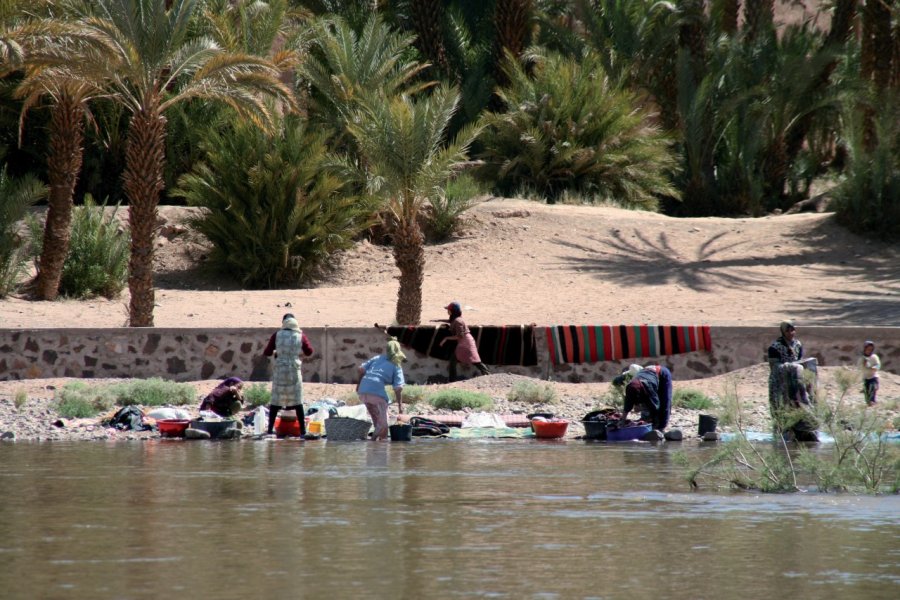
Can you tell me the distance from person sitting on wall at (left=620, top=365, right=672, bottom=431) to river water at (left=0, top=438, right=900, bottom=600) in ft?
6.60

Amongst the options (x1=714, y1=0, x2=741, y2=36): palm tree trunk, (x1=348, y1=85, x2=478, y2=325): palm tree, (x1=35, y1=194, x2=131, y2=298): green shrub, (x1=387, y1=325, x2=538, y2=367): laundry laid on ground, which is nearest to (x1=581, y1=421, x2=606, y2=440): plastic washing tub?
(x1=387, y1=325, x2=538, y2=367): laundry laid on ground

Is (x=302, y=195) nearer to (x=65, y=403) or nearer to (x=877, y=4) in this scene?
(x=65, y=403)

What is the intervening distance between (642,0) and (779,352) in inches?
870

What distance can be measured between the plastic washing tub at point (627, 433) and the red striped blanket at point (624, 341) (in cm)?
473

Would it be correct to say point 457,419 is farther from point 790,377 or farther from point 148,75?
point 148,75

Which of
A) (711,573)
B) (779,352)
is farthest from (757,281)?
(711,573)

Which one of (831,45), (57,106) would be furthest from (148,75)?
(831,45)

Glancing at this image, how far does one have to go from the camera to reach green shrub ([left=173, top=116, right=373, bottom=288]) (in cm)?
2736

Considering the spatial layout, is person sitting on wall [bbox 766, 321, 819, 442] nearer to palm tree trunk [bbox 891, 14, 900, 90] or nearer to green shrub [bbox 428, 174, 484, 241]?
green shrub [bbox 428, 174, 484, 241]

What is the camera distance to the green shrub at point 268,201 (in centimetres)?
2736

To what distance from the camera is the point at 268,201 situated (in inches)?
1078

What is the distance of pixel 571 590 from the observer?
6715 mm

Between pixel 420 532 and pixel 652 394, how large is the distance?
708 cm

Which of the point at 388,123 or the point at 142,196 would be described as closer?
the point at 142,196
